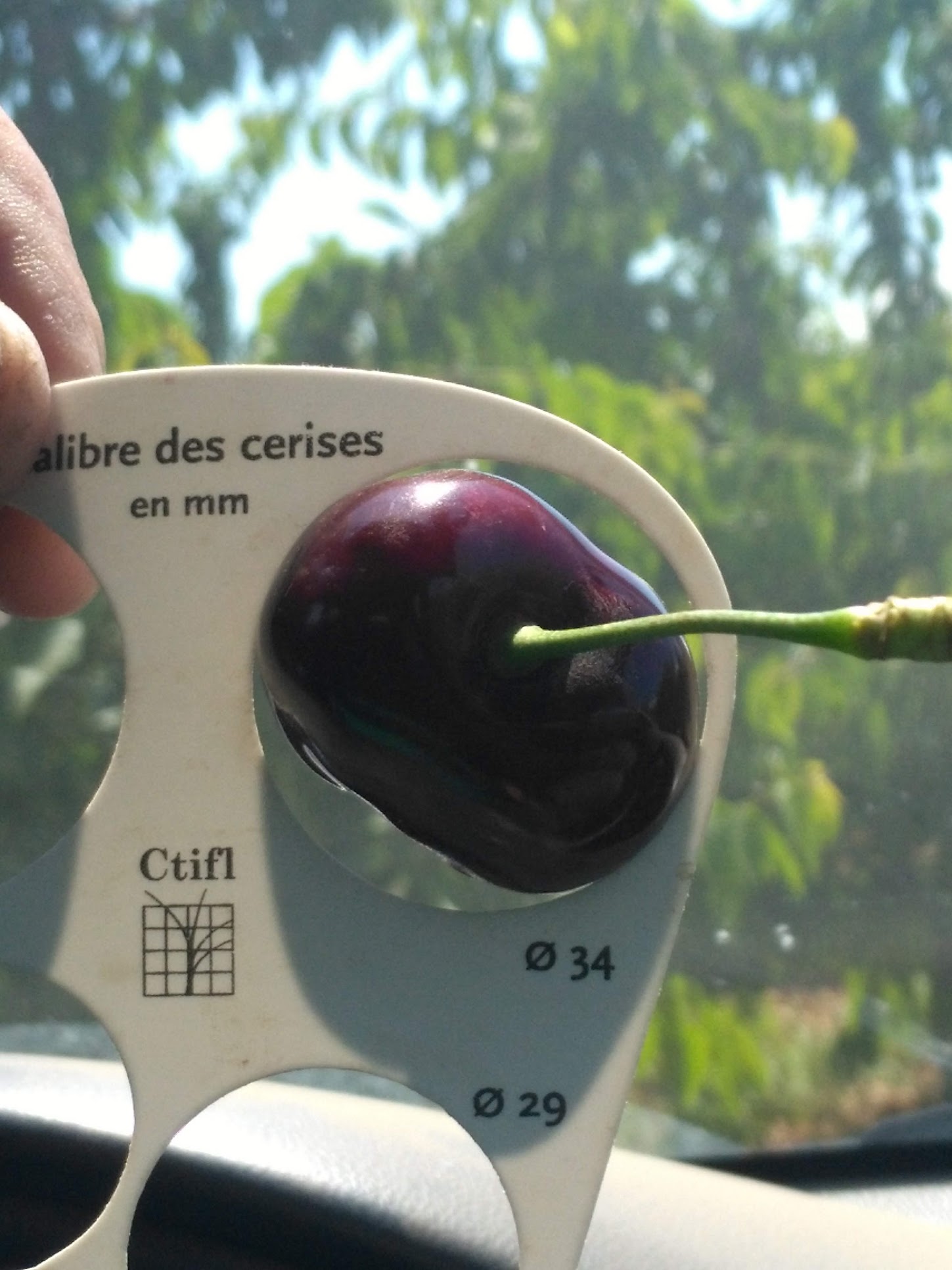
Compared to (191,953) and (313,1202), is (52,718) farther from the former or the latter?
(191,953)

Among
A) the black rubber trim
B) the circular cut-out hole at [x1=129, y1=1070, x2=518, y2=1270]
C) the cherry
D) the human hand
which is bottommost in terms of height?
the black rubber trim

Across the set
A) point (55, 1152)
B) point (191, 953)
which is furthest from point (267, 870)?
point (55, 1152)

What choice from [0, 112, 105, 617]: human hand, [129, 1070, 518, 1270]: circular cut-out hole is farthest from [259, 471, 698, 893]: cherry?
[129, 1070, 518, 1270]: circular cut-out hole

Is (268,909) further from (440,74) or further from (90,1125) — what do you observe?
(440,74)

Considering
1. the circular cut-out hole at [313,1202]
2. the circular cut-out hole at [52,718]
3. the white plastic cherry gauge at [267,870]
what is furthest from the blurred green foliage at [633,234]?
the white plastic cherry gauge at [267,870]

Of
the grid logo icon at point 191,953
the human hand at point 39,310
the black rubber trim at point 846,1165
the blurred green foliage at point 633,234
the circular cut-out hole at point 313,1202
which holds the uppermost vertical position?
the blurred green foliage at point 633,234

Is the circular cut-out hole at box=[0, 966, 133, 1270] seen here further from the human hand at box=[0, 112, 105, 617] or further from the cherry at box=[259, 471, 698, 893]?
the cherry at box=[259, 471, 698, 893]

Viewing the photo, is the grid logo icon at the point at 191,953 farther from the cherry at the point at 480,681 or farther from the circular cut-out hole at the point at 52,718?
the circular cut-out hole at the point at 52,718
